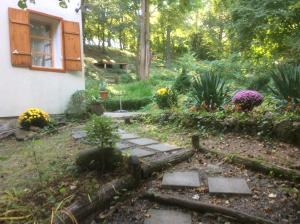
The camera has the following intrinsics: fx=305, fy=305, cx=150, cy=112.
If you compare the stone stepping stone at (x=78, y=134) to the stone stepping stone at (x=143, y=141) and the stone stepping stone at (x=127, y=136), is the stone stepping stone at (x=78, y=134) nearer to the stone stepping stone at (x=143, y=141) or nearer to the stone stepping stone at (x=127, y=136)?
the stone stepping stone at (x=127, y=136)

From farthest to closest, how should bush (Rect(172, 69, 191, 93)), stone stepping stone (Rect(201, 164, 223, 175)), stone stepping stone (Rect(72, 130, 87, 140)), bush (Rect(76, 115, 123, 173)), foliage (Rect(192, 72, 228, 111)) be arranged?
bush (Rect(172, 69, 191, 93)) < foliage (Rect(192, 72, 228, 111)) < stone stepping stone (Rect(72, 130, 87, 140)) < stone stepping stone (Rect(201, 164, 223, 175)) < bush (Rect(76, 115, 123, 173))

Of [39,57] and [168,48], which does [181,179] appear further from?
[168,48]

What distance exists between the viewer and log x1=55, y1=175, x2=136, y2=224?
2262 millimetres

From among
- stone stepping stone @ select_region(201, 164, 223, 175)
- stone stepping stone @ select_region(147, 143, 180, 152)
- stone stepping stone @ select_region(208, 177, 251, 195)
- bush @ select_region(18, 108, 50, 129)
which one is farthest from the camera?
bush @ select_region(18, 108, 50, 129)

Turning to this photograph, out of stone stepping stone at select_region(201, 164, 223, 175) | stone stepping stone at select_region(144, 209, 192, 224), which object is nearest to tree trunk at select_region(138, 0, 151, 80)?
stone stepping stone at select_region(201, 164, 223, 175)

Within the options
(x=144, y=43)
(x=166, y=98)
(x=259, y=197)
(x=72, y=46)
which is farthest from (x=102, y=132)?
(x=144, y=43)

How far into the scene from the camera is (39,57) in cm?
733

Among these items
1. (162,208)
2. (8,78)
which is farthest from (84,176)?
(8,78)

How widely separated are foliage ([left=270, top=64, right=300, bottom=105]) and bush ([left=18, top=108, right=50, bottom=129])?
4.42 m

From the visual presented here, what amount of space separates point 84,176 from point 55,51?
17.2ft

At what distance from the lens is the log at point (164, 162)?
3101mm

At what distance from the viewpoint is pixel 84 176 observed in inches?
119

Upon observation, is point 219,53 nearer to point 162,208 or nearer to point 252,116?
point 252,116

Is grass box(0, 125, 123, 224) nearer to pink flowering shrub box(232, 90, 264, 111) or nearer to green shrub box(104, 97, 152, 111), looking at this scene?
pink flowering shrub box(232, 90, 264, 111)
